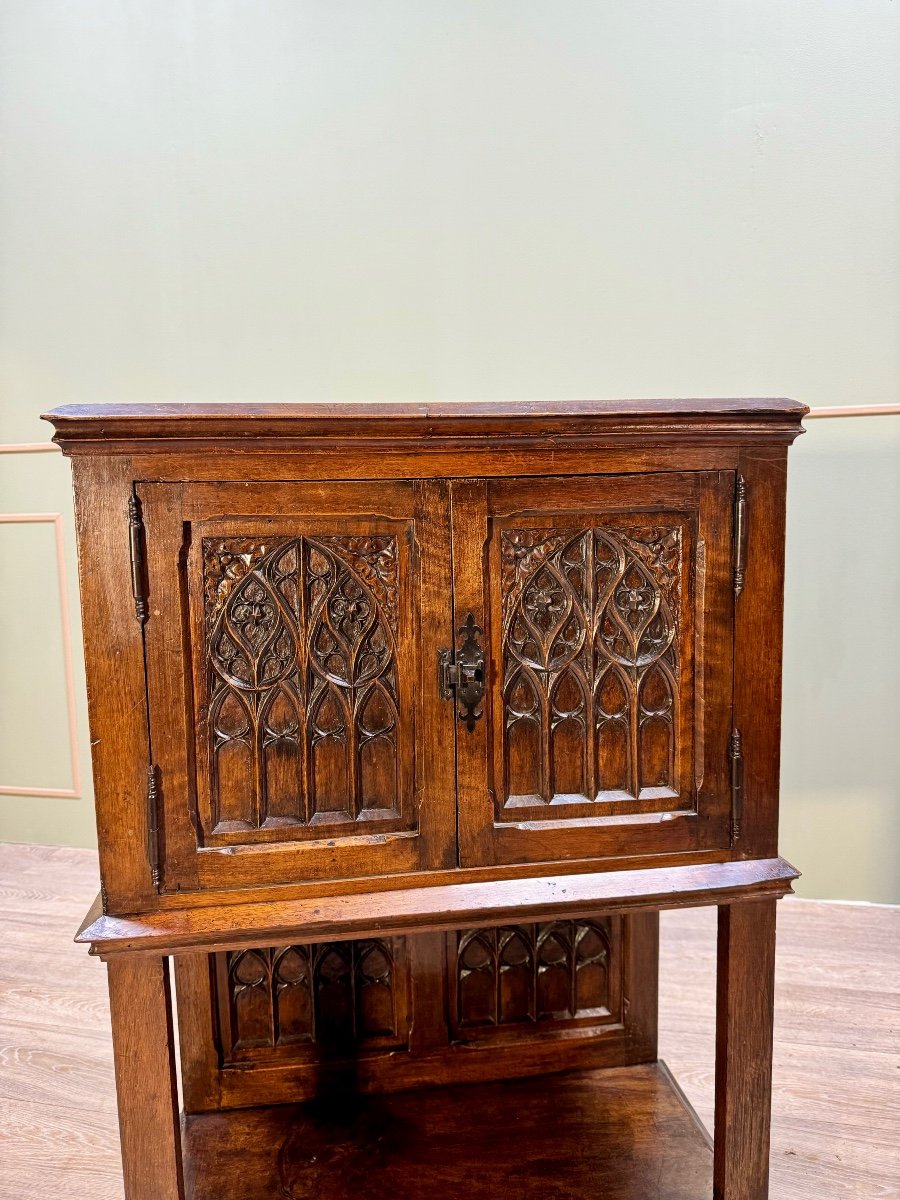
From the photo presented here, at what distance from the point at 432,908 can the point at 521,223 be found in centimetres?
179

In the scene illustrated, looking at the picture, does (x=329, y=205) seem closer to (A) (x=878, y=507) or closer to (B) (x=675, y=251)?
(B) (x=675, y=251)

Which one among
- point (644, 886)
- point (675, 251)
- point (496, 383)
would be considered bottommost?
point (644, 886)

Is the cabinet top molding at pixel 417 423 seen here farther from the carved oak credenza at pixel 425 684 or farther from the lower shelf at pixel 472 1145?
the lower shelf at pixel 472 1145

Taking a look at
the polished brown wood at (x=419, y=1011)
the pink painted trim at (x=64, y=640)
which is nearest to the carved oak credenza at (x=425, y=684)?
the polished brown wood at (x=419, y=1011)

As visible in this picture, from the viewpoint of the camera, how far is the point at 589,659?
1143mm

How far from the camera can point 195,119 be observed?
7.75ft

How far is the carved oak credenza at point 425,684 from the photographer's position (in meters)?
1.05

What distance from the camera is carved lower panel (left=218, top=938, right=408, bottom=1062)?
1.52m

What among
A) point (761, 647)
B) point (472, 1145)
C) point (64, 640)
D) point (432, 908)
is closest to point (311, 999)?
point (472, 1145)

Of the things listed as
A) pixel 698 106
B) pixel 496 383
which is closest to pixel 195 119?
pixel 496 383

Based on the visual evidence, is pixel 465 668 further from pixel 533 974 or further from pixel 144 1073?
pixel 533 974

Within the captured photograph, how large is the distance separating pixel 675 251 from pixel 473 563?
1525mm

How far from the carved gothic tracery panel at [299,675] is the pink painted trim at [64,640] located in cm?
177

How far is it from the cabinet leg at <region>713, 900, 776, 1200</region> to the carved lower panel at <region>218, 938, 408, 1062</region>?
0.57 meters
